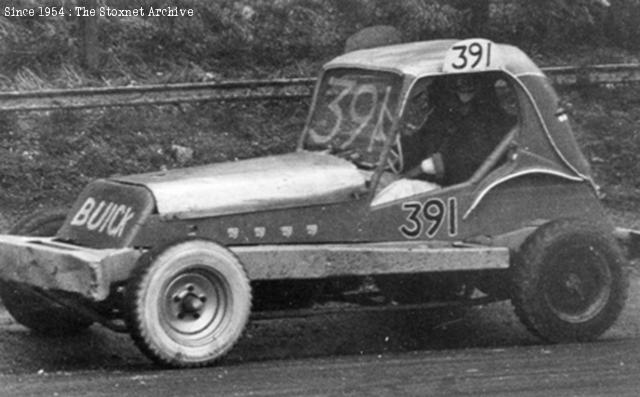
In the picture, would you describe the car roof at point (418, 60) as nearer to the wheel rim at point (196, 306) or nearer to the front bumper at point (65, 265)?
the wheel rim at point (196, 306)

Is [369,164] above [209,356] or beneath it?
above

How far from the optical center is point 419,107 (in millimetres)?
13539

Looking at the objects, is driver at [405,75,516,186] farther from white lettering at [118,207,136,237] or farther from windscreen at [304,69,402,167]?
white lettering at [118,207,136,237]

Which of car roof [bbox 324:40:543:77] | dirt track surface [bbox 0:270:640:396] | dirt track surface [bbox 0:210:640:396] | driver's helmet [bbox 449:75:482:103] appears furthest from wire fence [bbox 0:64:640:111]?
driver's helmet [bbox 449:75:482:103]

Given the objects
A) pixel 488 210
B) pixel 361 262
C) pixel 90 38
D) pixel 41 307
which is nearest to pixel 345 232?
pixel 361 262

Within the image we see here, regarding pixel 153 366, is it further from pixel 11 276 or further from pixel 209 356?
pixel 11 276

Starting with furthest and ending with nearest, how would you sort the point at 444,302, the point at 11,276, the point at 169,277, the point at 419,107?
1. the point at 419,107
2. the point at 444,302
3. the point at 11,276
4. the point at 169,277

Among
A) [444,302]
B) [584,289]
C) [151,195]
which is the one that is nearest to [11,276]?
[151,195]

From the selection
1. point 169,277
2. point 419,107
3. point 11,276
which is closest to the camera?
A: point 169,277

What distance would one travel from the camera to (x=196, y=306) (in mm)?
8406

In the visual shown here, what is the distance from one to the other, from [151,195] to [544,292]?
100 inches

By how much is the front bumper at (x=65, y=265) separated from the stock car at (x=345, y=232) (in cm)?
1

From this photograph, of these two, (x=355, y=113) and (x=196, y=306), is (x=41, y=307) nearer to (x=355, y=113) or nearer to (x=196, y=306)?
(x=196, y=306)

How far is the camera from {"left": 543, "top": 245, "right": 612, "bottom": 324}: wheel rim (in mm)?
9359
